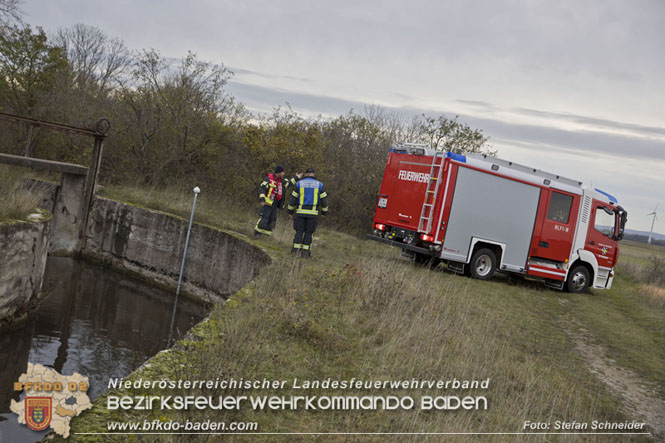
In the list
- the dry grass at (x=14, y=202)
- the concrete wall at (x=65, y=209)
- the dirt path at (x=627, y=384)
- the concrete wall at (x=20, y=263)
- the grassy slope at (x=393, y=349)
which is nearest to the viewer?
the grassy slope at (x=393, y=349)

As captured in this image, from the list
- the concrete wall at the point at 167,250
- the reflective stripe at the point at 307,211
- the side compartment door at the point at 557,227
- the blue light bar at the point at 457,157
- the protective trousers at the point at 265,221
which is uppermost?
the blue light bar at the point at 457,157

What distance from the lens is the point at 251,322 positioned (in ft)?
21.1

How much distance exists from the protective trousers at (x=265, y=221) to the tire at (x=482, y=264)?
5246mm

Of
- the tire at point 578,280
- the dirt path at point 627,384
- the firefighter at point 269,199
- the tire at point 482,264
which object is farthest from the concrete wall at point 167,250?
the tire at point 578,280

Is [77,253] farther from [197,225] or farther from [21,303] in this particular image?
[21,303]

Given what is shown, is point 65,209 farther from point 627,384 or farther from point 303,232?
point 627,384

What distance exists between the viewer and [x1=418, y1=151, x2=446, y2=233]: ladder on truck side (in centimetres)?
1283

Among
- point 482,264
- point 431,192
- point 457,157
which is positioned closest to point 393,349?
point 431,192

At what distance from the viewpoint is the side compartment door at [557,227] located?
1435cm

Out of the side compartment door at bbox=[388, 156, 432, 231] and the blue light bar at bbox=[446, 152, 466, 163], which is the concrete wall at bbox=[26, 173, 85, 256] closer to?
the side compartment door at bbox=[388, 156, 432, 231]

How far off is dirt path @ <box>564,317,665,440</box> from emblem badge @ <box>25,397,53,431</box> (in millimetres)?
5941

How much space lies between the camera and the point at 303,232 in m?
11.9

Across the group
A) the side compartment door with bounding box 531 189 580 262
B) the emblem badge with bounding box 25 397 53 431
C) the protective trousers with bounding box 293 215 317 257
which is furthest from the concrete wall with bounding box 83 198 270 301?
the emblem badge with bounding box 25 397 53 431

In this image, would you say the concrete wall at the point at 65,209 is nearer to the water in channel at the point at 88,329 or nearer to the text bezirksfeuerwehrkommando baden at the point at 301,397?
the water in channel at the point at 88,329
